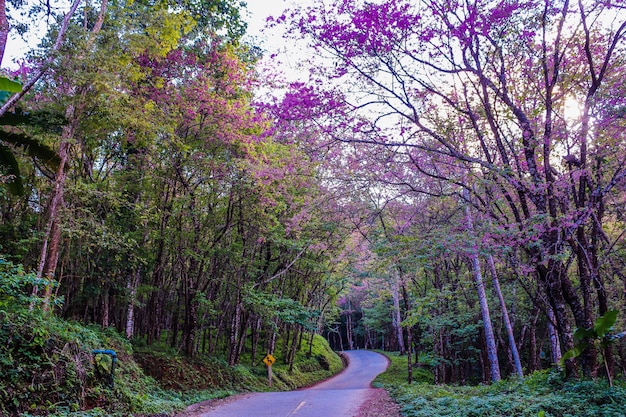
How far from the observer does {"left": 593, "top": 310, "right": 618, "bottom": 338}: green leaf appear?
6968 mm

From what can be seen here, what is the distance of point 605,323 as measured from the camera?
7133 mm

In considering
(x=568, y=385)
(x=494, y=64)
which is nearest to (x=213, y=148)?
(x=494, y=64)

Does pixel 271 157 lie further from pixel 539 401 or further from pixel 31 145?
pixel 539 401

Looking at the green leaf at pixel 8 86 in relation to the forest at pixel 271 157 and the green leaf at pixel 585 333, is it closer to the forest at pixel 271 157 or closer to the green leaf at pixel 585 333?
the forest at pixel 271 157

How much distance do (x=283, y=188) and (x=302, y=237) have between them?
379cm

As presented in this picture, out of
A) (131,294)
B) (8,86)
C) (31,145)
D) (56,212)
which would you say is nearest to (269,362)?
(131,294)

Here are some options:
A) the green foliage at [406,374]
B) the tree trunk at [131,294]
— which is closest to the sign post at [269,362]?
the tree trunk at [131,294]

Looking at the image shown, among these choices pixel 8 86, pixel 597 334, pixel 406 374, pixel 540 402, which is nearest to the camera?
pixel 8 86

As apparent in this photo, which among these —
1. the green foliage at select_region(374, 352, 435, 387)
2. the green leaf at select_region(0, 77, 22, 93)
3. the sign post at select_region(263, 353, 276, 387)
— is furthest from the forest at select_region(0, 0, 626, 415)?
the green foliage at select_region(374, 352, 435, 387)

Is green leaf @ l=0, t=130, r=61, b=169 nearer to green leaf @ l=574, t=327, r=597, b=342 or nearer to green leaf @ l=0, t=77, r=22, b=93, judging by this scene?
green leaf @ l=0, t=77, r=22, b=93

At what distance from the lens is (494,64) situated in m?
8.63

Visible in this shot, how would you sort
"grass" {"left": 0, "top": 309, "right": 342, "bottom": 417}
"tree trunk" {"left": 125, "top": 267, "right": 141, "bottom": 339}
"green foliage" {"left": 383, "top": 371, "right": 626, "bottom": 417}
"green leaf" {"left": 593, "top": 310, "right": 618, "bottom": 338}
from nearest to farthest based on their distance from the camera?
"grass" {"left": 0, "top": 309, "right": 342, "bottom": 417} → "green foliage" {"left": 383, "top": 371, "right": 626, "bottom": 417} → "green leaf" {"left": 593, "top": 310, "right": 618, "bottom": 338} → "tree trunk" {"left": 125, "top": 267, "right": 141, "bottom": 339}

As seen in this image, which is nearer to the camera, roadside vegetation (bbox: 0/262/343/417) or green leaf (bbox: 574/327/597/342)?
roadside vegetation (bbox: 0/262/343/417)

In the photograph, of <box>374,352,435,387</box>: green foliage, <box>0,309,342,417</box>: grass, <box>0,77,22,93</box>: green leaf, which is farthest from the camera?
<box>374,352,435,387</box>: green foliage
